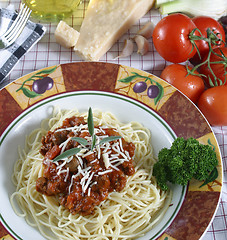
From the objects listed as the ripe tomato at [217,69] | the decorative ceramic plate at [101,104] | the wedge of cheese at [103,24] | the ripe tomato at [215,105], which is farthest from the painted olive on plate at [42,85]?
the ripe tomato at [217,69]

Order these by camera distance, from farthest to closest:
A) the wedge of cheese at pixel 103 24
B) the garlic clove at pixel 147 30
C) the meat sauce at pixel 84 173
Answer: the garlic clove at pixel 147 30 < the wedge of cheese at pixel 103 24 < the meat sauce at pixel 84 173

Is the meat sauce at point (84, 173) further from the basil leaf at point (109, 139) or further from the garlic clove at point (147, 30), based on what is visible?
the garlic clove at point (147, 30)

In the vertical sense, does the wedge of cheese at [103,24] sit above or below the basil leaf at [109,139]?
above

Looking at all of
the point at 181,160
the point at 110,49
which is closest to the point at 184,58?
the point at 110,49

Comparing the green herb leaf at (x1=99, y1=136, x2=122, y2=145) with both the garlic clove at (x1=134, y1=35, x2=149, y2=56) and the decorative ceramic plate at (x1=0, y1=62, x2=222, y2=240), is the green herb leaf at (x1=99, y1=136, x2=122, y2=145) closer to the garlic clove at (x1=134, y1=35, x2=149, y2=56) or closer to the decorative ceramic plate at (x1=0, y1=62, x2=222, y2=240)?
the decorative ceramic plate at (x1=0, y1=62, x2=222, y2=240)

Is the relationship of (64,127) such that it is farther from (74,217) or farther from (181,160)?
(181,160)

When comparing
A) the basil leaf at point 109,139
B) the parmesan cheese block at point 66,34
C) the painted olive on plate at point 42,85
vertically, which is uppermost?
the parmesan cheese block at point 66,34

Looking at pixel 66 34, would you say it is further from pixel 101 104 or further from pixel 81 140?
pixel 81 140
